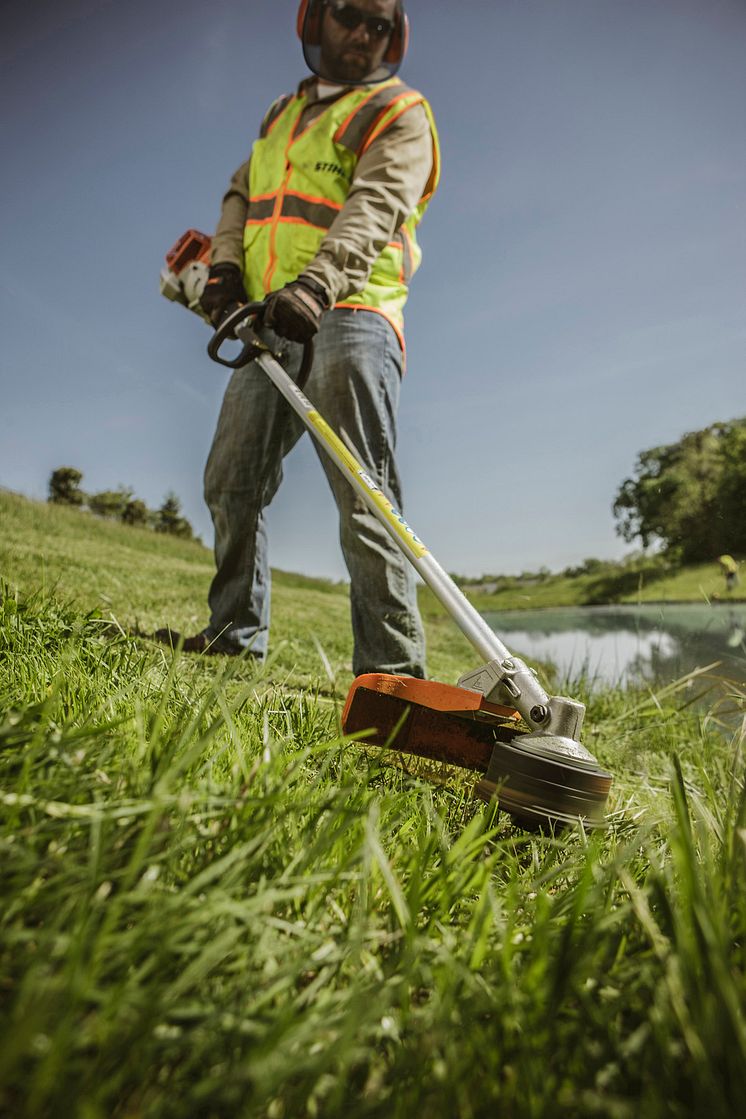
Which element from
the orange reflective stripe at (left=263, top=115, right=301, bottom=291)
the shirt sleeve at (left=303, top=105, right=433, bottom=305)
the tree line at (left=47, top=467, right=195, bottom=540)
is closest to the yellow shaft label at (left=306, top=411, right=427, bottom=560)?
the shirt sleeve at (left=303, top=105, right=433, bottom=305)

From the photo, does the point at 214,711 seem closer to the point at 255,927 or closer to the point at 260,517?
the point at 255,927

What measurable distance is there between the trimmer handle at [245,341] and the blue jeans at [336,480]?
0.09m

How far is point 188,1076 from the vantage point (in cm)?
64

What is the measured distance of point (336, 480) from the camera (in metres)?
3.04

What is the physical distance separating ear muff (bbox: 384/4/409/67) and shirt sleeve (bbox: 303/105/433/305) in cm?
73

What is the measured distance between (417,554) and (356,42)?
3130 mm

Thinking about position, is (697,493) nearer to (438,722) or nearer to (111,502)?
(438,722)

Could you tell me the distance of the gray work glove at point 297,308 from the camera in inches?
102

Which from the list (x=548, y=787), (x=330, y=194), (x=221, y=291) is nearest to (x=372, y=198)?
(x=330, y=194)

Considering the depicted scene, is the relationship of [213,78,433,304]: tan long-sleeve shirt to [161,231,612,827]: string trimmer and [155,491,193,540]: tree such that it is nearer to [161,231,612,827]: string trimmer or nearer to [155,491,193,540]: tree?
[161,231,612,827]: string trimmer

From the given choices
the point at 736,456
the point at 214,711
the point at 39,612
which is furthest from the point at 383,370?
the point at 736,456

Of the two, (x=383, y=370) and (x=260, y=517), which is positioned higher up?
(x=383, y=370)

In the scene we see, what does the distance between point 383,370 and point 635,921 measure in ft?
8.71

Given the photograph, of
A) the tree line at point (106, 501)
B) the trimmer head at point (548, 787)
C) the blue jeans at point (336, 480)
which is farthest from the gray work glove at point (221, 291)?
the tree line at point (106, 501)
